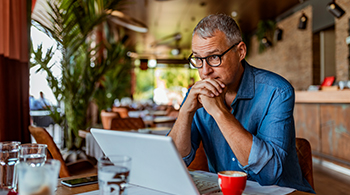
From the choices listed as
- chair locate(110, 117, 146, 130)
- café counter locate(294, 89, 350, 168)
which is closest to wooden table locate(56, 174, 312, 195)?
chair locate(110, 117, 146, 130)

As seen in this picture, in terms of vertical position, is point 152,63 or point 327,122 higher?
point 152,63

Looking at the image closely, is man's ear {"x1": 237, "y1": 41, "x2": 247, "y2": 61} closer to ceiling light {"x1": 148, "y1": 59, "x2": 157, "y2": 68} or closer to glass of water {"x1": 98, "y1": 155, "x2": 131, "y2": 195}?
glass of water {"x1": 98, "y1": 155, "x2": 131, "y2": 195}

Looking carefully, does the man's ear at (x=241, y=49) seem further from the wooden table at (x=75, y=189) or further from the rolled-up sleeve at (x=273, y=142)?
the wooden table at (x=75, y=189)

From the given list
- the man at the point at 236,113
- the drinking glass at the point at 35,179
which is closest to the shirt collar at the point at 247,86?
the man at the point at 236,113

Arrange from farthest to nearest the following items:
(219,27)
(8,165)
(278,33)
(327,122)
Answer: (278,33)
(327,122)
(219,27)
(8,165)

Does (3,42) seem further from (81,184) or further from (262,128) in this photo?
(262,128)

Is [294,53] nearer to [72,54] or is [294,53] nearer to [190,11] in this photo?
[190,11]

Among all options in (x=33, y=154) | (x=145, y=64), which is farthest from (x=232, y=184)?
(x=145, y=64)

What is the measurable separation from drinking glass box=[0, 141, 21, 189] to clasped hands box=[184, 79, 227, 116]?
2.44 feet

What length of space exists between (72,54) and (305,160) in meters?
3.14

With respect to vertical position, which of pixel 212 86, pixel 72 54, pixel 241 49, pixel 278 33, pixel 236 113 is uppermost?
pixel 278 33

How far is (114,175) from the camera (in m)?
0.72

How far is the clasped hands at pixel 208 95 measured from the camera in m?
1.32

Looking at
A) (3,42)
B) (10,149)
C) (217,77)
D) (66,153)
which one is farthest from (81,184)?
(66,153)
